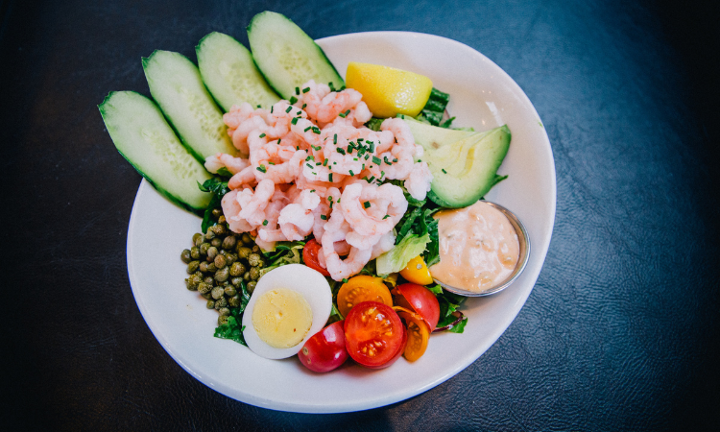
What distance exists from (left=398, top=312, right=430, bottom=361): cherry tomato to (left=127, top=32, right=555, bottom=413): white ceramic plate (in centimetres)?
6

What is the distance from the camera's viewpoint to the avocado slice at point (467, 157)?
2541 mm

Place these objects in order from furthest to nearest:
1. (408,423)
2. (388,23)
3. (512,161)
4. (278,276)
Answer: (388,23) < (512,161) < (408,423) < (278,276)

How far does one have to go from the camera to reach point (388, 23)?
359 centimetres

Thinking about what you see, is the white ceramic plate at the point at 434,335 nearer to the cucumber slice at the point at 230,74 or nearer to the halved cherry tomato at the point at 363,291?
the halved cherry tomato at the point at 363,291

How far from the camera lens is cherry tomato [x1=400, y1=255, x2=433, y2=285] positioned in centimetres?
227

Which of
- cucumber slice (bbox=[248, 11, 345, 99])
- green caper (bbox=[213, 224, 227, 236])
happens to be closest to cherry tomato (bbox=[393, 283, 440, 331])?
green caper (bbox=[213, 224, 227, 236])

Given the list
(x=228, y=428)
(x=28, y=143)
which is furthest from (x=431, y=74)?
(x=28, y=143)

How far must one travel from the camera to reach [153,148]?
2.42 meters

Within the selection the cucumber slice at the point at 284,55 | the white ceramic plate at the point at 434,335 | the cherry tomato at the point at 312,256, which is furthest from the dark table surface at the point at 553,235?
the cherry tomato at the point at 312,256

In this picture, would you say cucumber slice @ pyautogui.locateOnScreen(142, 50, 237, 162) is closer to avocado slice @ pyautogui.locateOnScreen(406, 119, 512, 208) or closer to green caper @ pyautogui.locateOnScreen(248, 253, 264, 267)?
green caper @ pyautogui.locateOnScreen(248, 253, 264, 267)

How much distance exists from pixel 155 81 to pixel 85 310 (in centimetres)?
175

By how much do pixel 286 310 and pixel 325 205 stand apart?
2.22 ft

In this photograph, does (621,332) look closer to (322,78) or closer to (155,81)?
(322,78)

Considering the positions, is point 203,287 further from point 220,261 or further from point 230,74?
point 230,74
